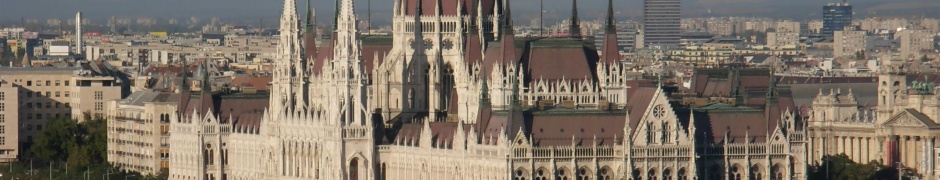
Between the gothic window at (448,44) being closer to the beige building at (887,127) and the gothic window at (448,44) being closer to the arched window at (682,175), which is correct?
the beige building at (887,127)

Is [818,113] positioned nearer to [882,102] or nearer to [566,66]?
[882,102]

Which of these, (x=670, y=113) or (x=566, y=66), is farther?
(x=566, y=66)

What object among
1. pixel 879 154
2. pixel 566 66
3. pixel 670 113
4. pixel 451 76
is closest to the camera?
pixel 670 113

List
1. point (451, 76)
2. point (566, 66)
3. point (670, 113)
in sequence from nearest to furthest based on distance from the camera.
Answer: point (670, 113) < point (566, 66) < point (451, 76)

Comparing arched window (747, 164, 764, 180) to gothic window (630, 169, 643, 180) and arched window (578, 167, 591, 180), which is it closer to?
gothic window (630, 169, 643, 180)

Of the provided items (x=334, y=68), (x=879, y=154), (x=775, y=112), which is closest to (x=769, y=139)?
(x=775, y=112)

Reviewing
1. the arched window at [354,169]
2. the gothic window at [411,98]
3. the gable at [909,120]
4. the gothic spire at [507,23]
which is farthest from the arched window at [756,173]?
the gable at [909,120]
